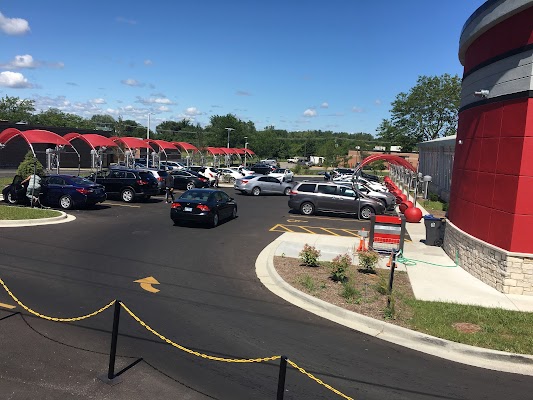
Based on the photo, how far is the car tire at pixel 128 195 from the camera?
23891 millimetres

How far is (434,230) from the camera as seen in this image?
1534 centimetres

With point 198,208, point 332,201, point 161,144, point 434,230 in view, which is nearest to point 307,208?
point 332,201

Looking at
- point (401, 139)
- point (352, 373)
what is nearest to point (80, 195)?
point (352, 373)

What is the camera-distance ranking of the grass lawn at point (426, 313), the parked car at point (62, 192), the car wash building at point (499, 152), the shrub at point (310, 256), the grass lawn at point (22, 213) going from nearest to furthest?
the grass lawn at point (426, 313) → the car wash building at point (499, 152) → the shrub at point (310, 256) → the grass lawn at point (22, 213) → the parked car at point (62, 192)

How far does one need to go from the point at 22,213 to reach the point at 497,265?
1644cm

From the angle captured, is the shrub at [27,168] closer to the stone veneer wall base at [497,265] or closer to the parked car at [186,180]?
the parked car at [186,180]

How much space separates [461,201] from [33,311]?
36.6 feet

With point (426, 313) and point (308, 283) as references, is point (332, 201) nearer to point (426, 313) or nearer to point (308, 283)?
point (308, 283)

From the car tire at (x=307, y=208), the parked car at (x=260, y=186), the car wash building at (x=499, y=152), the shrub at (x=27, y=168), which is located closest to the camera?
the car wash building at (x=499, y=152)

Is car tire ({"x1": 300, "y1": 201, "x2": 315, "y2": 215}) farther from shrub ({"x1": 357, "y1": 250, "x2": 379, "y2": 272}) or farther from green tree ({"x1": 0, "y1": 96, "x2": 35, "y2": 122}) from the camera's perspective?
green tree ({"x1": 0, "y1": 96, "x2": 35, "y2": 122})

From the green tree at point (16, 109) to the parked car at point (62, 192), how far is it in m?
77.1

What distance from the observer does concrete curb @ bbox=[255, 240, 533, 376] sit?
6.46 meters

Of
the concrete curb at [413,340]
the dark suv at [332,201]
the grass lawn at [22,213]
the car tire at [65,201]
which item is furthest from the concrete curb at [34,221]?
the concrete curb at [413,340]

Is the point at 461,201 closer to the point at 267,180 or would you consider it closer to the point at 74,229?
the point at 74,229
